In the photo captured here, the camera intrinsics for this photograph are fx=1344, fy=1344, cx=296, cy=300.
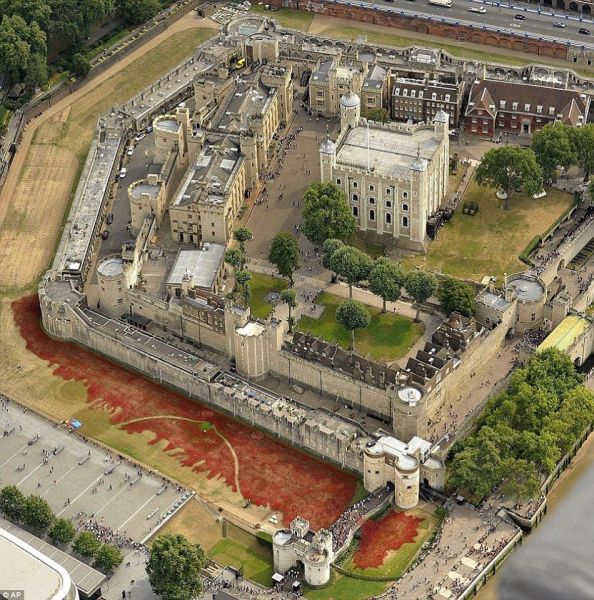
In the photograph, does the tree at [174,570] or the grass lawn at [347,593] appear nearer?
the tree at [174,570]

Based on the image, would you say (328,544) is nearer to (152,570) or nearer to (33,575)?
(152,570)

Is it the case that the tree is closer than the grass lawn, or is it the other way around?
the tree

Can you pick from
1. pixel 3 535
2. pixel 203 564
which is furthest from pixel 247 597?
pixel 3 535

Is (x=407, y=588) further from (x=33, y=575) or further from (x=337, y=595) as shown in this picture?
(x=33, y=575)

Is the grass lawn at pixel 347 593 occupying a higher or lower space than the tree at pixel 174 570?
lower

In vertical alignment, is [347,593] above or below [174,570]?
below

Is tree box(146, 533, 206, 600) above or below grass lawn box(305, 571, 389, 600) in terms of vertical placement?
above

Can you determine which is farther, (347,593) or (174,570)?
(347,593)
